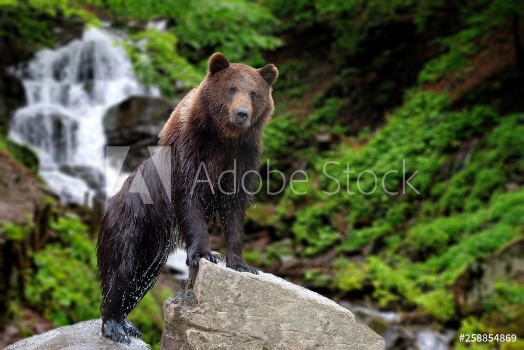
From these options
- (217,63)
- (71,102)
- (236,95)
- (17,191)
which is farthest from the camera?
(71,102)

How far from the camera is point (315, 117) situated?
61.7 ft

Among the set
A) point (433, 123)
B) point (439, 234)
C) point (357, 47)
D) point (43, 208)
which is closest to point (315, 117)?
point (357, 47)

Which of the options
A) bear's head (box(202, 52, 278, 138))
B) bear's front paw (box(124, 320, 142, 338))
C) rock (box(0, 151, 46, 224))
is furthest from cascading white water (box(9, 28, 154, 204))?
bear's head (box(202, 52, 278, 138))

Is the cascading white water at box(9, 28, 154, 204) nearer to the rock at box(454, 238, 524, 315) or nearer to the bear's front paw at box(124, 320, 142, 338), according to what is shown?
the rock at box(454, 238, 524, 315)

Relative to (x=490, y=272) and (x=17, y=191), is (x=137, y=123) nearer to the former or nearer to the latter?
(x=17, y=191)

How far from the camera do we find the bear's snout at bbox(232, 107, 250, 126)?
4145 millimetres

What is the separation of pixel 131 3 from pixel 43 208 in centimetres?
452

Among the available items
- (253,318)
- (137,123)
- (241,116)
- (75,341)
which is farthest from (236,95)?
(137,123)

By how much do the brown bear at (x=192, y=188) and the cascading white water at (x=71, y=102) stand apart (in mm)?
11582

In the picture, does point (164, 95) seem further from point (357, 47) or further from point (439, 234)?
point (439, 234)

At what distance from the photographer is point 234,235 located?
176 inches

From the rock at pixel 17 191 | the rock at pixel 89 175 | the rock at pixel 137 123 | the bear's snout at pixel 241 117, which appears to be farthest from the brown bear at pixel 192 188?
the rock at pixel 137 123

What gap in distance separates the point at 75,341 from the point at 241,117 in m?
2.30

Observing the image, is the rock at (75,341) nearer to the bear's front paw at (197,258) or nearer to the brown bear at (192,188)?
the brown bear at (192,188)
